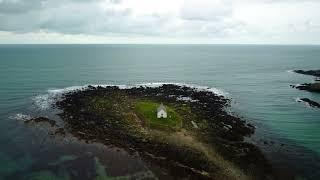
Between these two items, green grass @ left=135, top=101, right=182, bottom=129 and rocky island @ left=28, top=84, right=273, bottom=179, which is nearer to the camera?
rocky island @ left=28, top=84, right=273, bottom=179

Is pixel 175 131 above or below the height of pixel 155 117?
below

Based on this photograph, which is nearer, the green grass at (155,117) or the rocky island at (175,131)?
the rocky island at (175,131)

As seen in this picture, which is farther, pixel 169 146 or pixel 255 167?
pixel 169 146

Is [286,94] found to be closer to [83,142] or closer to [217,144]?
[217,144]

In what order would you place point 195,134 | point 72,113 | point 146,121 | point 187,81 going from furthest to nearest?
point 187,81 → point 72,113 → point 146,121 → point 195,134

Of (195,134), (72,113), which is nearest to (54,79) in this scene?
(72,113)

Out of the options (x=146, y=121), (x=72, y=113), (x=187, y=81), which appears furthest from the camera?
(x=187, y=81)
